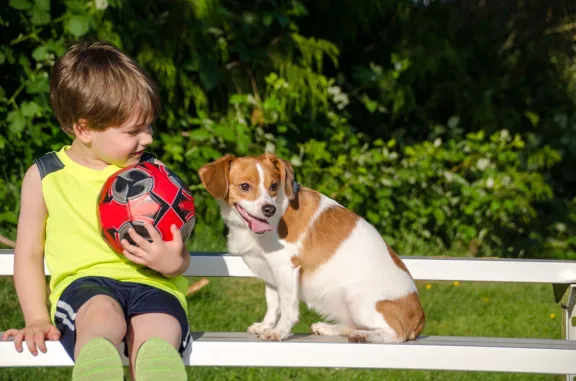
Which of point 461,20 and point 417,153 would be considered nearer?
point 417,153

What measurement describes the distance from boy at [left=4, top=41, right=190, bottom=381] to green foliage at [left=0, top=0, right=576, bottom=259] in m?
2.49

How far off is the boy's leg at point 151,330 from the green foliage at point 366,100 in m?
3.07

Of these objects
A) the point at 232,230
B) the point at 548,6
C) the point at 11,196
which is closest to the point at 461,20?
the point at 548,6

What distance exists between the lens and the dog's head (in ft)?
12.4

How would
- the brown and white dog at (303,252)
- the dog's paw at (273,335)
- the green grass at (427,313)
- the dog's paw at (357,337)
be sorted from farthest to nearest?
the green grass at (427,313) → the brown and white dog at (303,252) → the dog's paw at (273,335) → the dog's paw at (357,337)

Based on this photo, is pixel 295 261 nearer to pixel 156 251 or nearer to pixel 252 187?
pixel 252 187

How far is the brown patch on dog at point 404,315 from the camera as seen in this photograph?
3.48 metres

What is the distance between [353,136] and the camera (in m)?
7.02

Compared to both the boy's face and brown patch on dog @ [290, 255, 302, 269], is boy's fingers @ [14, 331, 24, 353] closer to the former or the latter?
the boy's face

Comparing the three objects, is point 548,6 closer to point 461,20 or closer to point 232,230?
point 461,20

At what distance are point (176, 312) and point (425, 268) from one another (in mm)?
1438

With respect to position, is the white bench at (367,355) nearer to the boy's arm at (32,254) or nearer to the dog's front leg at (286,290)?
the boy's arm at (32,254)

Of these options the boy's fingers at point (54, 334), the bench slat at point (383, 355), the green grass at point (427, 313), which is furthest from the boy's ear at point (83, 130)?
the green grass at point (427, 313)

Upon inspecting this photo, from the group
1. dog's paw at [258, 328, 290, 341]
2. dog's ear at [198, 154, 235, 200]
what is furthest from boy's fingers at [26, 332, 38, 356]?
dog's ear at [198, 154, 235, 200]
